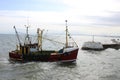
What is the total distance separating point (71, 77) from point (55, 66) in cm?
1172

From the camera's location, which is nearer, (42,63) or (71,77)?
(71,77)

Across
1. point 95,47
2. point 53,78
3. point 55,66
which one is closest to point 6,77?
point 53,78

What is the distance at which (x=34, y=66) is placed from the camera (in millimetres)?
51125

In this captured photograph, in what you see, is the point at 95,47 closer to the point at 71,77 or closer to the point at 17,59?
the point at 17,59

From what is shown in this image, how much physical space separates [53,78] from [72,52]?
18.0 meters

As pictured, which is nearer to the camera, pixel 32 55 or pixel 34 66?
pixel 34 66

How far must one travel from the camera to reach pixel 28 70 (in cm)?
4650

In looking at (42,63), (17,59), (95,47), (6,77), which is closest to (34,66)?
(42,63)

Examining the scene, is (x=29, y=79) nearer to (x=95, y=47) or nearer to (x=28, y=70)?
(x=28, y=70)

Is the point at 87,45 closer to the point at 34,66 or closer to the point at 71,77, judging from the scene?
the point at 34,66

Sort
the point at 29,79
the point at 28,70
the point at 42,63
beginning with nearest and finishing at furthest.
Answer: the point at 29,79 < the point at 28,70 < the point at 42,63

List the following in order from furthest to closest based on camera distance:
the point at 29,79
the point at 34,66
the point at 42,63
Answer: the point at 42,63 → the point at 34,66 → the point at 29,79

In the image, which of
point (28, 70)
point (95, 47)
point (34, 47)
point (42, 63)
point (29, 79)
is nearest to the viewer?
point (29, 79)

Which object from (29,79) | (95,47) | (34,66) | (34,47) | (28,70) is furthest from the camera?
(95,47)
